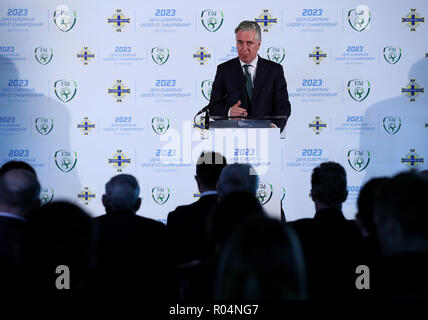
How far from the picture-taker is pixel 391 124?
5.63 metres

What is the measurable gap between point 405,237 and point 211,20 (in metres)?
4.79

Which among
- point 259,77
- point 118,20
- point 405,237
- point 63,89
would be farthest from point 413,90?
point 405,237

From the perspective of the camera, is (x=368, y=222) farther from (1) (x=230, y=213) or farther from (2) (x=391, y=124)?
(2) (x=391, y=124)

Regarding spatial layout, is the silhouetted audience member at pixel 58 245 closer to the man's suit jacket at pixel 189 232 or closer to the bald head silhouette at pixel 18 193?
the bald head silhouette at pixel 18 193

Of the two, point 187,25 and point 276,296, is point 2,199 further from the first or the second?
point 187,25

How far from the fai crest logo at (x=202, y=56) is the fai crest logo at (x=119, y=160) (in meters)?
1.49

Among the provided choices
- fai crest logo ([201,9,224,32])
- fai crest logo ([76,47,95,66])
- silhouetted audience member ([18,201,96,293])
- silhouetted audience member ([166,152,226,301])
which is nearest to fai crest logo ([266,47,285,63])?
fai crest logo ([201,9,224,32])

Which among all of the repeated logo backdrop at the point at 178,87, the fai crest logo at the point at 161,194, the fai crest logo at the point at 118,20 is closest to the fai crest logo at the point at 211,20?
the repeated logo backdrop at the point at 178,87

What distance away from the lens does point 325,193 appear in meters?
2.79

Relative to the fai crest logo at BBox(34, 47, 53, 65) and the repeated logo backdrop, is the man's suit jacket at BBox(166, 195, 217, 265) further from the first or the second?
the fai crest logo at BBox(34, 47, 53, 65)

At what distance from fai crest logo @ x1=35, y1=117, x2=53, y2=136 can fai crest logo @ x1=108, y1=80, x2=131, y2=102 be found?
0.85m

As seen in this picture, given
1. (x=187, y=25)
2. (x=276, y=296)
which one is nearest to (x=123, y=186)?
(x=276, y=296)

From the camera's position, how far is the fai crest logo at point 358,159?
564 centimetres
